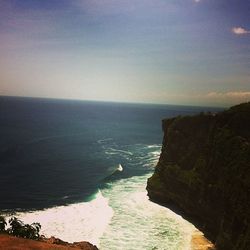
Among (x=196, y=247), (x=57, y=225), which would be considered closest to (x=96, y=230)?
(x=57, y=225)

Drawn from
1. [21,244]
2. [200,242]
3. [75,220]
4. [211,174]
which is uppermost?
[211,174]

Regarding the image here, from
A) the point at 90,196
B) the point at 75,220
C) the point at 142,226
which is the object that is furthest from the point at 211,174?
the point at 90,196

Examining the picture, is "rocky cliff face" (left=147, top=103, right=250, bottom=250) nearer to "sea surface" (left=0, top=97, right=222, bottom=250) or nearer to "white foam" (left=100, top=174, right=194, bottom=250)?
"white foam" (left=100, top=174, right=194, bottom=250)

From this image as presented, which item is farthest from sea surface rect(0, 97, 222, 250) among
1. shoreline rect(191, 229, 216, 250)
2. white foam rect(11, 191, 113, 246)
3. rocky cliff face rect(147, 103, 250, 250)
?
rocky cliff face rect(147, 103, 250, 250)

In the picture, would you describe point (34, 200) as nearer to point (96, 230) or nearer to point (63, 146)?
point (96, 230)

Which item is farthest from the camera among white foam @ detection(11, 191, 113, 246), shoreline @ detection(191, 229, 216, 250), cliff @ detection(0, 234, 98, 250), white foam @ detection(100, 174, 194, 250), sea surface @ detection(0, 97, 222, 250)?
sea surface @ detection(0, 97, 222, 250)

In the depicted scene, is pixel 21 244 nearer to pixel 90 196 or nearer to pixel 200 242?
pixel 200 242

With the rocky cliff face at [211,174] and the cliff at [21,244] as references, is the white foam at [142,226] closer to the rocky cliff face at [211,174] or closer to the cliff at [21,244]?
the rocky cliff face at [211,174]
